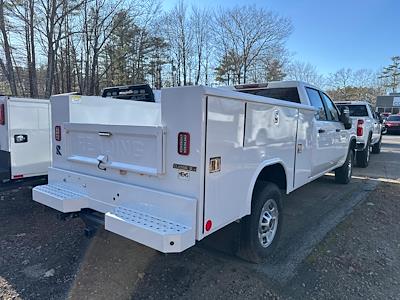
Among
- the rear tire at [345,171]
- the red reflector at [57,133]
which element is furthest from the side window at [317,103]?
the red reflector at [57,133]

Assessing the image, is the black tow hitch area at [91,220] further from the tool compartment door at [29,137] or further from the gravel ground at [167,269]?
the tool compartment door at [29,137]

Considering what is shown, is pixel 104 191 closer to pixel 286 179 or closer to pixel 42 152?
pixel 286 179

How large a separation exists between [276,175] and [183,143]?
1.70m

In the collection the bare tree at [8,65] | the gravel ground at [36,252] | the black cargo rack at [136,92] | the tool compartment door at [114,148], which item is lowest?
the gravel ground at [36,252]

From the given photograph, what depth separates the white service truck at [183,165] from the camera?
2352mm

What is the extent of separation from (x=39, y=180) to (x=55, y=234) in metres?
1.97

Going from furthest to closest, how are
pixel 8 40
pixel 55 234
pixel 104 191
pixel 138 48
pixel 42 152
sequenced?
pixel 138 48, pixel 8 40, pixel 42 152, pixel 55 234, pixel 104 191

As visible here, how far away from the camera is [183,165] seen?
95.0 inches

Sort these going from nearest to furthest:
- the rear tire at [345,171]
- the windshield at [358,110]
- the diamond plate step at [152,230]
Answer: the diamond plate step at [152,230] < the rear tire at [345,171] < the windshield at [358,110]

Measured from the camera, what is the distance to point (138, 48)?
24.3 m

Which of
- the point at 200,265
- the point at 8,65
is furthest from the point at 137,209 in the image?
the point at 8,65

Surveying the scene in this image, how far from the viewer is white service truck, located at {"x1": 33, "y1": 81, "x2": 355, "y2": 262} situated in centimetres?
235

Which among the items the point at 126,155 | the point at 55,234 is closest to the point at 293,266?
the point at 126,155

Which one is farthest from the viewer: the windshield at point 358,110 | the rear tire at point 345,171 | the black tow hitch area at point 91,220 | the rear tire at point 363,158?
the windshield at point 358,110
